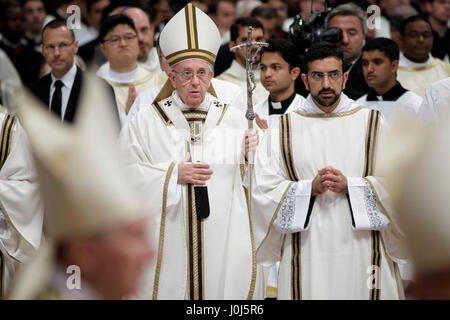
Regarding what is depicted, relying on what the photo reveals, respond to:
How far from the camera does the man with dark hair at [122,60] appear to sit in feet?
24.7

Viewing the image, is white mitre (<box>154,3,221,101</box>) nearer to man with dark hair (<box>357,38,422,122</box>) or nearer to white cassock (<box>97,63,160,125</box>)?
man with dark hair (<box>357,38,422,122</box>)

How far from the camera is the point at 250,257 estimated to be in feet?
17.6

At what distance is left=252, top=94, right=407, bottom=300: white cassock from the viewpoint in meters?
5.14

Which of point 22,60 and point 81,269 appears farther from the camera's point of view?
point 22,60

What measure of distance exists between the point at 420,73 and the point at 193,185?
3.50 meters

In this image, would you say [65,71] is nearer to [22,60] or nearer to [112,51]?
[112,51]

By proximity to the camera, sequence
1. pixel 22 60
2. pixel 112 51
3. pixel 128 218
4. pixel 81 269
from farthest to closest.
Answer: pixel 22 60
pixel 112 51
pixel 81 269
pixel 128 218

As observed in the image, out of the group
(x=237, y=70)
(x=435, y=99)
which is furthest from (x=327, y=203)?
(x=237, y=70)

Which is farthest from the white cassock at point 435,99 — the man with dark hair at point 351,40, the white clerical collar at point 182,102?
the white clerical collar at point 182,102

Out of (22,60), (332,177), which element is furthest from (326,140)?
(22,60)

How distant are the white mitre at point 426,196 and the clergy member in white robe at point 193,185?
302 cm

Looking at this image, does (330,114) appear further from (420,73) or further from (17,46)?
(17,46)

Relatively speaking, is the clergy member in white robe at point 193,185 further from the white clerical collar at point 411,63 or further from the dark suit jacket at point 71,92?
the white clerical collar at point 411,63
